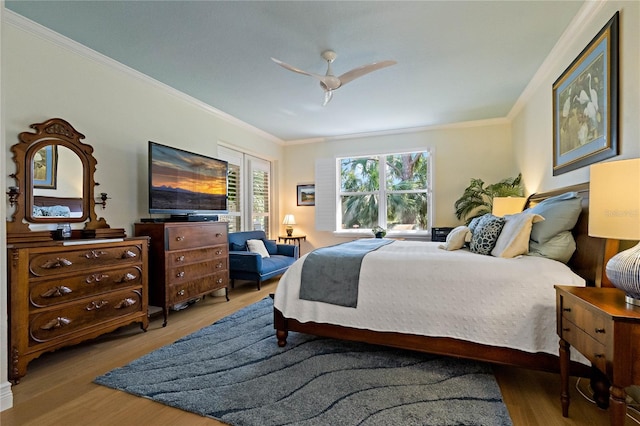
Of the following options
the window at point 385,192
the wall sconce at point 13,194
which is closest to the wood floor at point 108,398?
the wall sconce at point 13,194

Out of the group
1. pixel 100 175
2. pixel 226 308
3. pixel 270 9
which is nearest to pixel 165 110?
pixel 100 175

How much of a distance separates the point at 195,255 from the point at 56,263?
4.29 ft

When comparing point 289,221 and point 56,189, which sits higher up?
point 56,189

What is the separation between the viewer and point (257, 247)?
4578 millimetres

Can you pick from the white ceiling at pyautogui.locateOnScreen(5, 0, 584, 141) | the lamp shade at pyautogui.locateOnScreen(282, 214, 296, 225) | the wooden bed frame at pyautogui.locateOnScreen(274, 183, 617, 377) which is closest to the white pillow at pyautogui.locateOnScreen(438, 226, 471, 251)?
the wooden bed frame at pyautogui.locateOnScreen(274, 183, 617, 377)

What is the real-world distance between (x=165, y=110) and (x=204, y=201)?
3.72ft

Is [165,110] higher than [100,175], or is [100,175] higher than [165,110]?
[165,110]

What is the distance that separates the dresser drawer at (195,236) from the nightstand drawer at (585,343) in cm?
308

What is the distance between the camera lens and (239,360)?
2.19 m

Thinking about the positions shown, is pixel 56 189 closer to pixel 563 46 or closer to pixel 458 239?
pixel 458 239

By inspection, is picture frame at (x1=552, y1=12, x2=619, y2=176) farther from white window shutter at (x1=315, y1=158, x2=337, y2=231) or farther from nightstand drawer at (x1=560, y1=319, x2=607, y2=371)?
white window shutter at (x1=315, y1=158, x2=337, y2=231)

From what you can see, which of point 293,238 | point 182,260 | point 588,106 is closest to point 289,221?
point 293,238

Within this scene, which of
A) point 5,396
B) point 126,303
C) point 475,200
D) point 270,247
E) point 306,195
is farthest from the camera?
point 306,195

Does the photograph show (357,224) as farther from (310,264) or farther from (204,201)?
(310,264)
